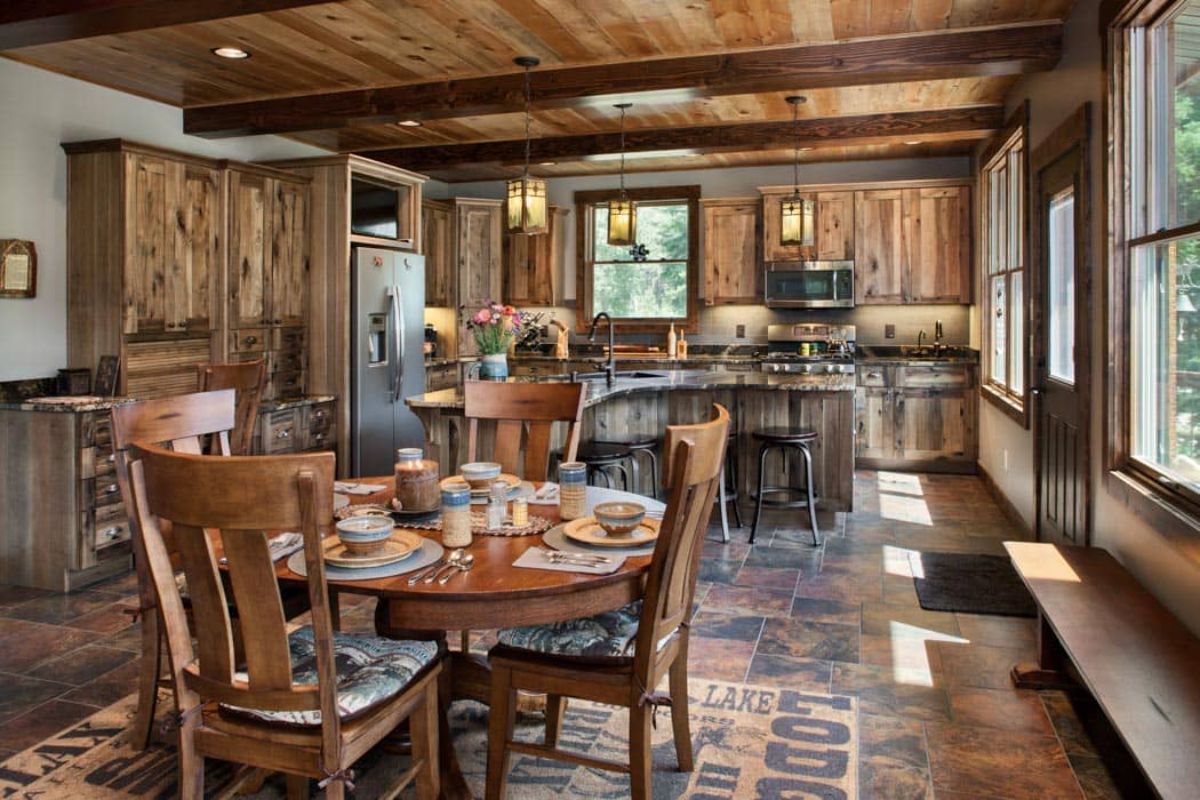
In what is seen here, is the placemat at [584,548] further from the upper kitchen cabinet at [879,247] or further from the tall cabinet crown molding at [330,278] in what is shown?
the upper kitchen cabinet at [879,247]

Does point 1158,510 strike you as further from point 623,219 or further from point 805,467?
point 623,219

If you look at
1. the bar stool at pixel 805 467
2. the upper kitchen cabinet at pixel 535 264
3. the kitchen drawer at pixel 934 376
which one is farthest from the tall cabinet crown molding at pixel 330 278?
the kitchen drawer at pixel 934 376

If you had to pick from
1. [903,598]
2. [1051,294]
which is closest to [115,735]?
[903,598]

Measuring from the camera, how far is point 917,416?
745 cm

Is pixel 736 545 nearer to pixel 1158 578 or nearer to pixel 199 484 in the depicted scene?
pixel 1158 578

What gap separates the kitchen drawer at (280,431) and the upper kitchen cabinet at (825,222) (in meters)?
4.45

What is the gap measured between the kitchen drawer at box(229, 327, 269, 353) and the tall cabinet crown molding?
0.44m

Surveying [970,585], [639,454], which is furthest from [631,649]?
[639,454]

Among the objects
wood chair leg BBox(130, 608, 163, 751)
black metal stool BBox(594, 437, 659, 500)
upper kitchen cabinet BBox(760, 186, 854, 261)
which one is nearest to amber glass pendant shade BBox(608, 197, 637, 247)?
black metal stool BBox(594, 437, 659, 500)

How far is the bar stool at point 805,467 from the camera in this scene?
4.96m

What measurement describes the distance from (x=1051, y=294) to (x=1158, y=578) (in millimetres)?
2175

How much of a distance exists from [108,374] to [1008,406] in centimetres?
537

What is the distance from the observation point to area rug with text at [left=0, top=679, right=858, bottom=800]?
2.38m

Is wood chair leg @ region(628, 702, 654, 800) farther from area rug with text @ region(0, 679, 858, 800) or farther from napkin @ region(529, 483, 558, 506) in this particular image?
napkin @ region(529, 483, 558, 506)
